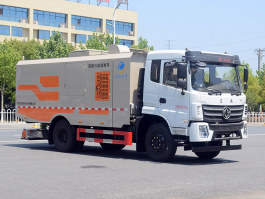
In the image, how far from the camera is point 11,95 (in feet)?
155

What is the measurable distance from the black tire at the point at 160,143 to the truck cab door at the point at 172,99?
0.33 meters

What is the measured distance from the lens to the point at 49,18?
72.8 m

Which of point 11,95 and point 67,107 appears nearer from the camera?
point 67,107

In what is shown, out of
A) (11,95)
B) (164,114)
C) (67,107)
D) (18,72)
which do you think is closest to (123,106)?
(164,114)

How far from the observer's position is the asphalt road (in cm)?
912

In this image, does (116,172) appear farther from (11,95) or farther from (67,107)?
(11,95)

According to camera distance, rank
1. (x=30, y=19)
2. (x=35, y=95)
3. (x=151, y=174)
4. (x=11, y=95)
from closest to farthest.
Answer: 1. (x=151, y=174)
2. (x=35, y=95)
3. (x=11, y=95)
4. (x=30, y=19)

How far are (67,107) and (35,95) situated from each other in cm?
174

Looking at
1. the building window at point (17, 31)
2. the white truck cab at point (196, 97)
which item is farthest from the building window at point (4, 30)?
the white truck cab at point (196, 97)

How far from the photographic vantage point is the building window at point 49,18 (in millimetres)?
71625

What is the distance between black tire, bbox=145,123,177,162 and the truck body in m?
0.03

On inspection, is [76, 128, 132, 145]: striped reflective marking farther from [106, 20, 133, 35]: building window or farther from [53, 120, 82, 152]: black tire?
[106, 20, 133, 35]: building window

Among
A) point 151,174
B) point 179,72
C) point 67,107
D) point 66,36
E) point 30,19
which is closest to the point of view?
point 151,174

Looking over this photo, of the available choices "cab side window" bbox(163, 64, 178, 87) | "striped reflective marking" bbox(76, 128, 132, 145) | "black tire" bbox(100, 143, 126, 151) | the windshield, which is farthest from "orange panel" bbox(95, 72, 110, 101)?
the windshield
